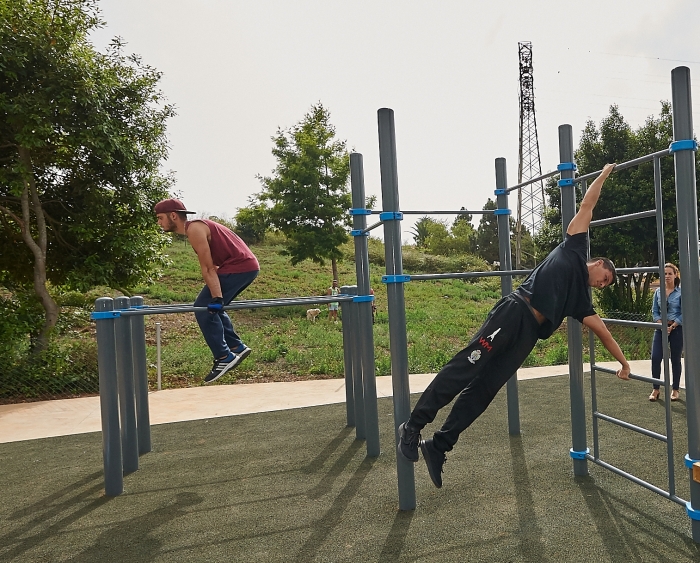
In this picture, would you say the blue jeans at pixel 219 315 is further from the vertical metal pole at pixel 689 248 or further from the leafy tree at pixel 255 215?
the leafy tree at pixel 255 215

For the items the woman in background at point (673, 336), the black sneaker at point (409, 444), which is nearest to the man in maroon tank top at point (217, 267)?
the black sneaker at point (409, 444)

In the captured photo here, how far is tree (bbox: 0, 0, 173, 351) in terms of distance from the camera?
7266 mm

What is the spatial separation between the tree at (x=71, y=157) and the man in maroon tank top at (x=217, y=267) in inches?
174

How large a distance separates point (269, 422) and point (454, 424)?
3.02m

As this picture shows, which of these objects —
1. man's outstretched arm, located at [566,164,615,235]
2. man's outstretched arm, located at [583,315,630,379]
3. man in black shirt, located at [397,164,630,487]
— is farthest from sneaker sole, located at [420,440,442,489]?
man's outstretched arm, located at [566,164,615,235]

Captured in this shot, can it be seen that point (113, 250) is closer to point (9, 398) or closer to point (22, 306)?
point (22, 306)

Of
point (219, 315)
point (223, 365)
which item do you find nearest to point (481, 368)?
point (223, 365)

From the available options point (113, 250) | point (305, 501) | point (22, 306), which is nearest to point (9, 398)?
point (22, 306)

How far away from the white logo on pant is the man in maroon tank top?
1668mm

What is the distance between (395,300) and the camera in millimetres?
3203

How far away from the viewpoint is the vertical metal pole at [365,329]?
405 centimetres

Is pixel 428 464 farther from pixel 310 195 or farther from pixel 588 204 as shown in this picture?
pixel 310 195

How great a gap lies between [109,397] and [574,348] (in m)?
2.90

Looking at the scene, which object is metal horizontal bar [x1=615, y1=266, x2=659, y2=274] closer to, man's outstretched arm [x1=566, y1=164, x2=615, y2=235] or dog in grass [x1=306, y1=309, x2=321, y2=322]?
man's outstretched arm [x1=566, y1=164, x2=615, y2=235]
